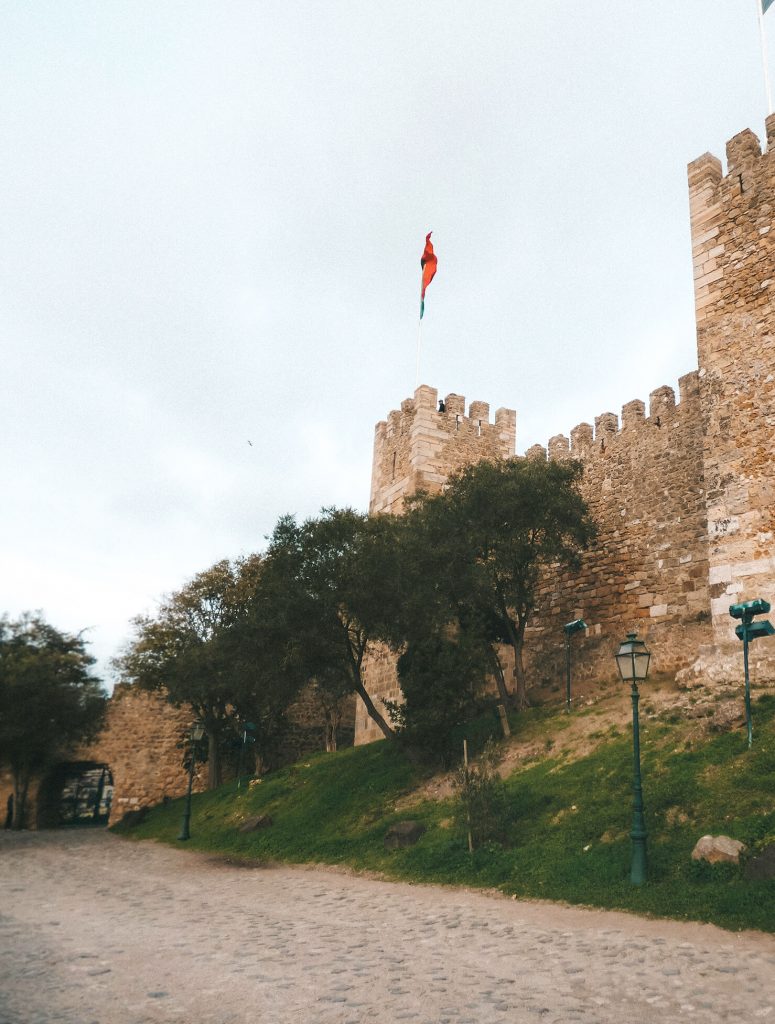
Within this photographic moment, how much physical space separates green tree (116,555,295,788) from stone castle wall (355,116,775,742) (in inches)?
211

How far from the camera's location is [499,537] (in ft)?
66.3

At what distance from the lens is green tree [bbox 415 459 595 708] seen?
19609 millimetres

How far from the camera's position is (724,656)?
13945 millimetres

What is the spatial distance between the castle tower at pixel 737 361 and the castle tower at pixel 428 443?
515 inches

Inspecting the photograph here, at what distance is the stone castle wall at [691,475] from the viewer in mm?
14141

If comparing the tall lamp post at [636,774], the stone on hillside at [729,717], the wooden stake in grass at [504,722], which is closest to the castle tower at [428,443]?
the wooden stake in grass at [504,722]

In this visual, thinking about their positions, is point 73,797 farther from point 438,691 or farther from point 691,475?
point 691,475

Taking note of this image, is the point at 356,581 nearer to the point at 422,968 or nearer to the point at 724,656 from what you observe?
the point at 724,656

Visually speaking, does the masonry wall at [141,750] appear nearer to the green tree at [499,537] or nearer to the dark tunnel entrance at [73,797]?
the dark tunnel entrance at [73,797]

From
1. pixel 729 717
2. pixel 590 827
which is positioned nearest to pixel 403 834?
pixel 590 827

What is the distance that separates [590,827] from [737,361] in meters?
9.51

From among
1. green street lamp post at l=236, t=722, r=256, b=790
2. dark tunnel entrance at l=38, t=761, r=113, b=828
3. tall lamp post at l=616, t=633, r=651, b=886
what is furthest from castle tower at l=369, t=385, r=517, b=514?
dark tunnel entrance at l=38, t=761, r=113, b=828

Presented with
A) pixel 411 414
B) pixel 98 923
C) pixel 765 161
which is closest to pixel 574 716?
pixel 98 923

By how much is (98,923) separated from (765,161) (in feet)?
60.1
